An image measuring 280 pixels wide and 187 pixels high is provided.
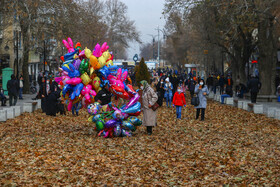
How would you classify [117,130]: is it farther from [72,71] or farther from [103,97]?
[72,71]

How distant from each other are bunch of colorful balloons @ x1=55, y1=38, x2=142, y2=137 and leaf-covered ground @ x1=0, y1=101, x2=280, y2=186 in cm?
51

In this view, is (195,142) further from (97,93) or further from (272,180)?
(272,180)

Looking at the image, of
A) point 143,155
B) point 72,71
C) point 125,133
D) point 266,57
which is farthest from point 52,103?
point 266,57

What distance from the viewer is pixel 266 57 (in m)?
36.6

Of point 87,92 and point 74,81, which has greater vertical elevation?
point 74,81

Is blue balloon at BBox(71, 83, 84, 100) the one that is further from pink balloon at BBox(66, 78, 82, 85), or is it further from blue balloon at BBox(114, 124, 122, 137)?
blue balloon at BBox(114, 124, 122, 137)

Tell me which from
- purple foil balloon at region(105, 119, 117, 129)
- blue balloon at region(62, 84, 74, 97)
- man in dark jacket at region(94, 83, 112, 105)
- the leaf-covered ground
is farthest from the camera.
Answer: blue balloon at region(62, 84, 74, 97)

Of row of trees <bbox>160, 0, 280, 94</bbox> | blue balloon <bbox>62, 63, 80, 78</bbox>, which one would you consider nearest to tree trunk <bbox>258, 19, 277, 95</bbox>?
row of trees <bbox>160, 0, 280, 94</bbox>

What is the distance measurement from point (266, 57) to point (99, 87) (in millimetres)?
21487

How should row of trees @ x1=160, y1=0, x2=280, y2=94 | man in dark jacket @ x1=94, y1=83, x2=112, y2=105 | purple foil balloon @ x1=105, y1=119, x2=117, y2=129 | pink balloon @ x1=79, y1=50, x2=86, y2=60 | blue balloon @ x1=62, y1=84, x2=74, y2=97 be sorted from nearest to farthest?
purple foil balloon @ x1=105, y1=119, x2=117, y2=129
man in dark jacket @ x1=94, y1=83, x2=112, y2=105
blue balloon @ x1=62, y1=84, x2=74, y2=97
pink balloon @ x1=79, y1=50, x2=86, y2=60
row of trees @ x1=160, y1=0, x2=280, y2=94

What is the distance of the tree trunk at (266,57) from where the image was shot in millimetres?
36353

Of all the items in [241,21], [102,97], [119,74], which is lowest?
[102,97]

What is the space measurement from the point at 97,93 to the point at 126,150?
323 cm

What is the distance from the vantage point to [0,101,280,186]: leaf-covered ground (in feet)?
34.6
